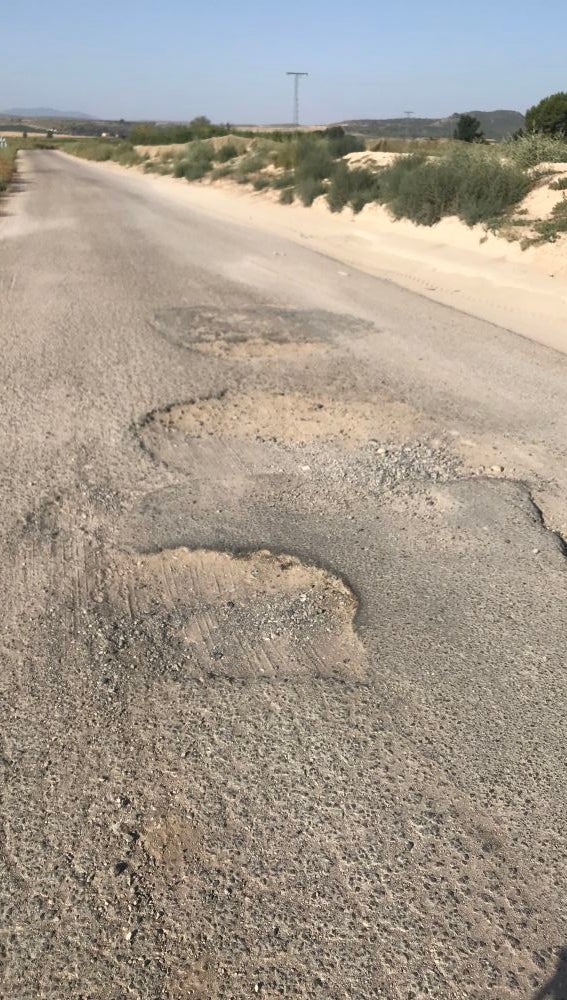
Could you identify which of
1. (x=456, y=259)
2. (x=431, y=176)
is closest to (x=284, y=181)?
(x=431, y=176)

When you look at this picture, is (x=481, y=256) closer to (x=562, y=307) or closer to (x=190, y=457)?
(x=562, y=307)

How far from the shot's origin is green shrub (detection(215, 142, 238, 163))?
4069cm

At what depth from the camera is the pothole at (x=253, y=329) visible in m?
7.82

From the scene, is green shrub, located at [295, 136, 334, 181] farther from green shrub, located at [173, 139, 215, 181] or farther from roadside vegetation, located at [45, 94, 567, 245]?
green shrub, located at [173, 139, 215, 181]

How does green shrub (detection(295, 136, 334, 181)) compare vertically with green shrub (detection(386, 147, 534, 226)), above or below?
above

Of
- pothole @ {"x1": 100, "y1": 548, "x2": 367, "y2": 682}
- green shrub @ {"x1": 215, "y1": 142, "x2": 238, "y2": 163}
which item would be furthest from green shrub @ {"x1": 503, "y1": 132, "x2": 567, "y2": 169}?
green shrub @ {"x1": 215, "y1": 142, "x2": 238, "y2": 163}

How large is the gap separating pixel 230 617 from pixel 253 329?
5438mm

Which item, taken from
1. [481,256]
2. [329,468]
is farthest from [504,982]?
[481,256]

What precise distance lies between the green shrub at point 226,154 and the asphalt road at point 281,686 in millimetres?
37382

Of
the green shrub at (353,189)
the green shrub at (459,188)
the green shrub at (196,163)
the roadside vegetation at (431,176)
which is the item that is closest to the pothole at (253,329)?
the roadside vegetation at (431,176)

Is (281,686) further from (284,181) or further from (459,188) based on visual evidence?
(284,181)

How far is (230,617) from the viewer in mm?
3566

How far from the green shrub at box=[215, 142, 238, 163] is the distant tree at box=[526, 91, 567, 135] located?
1562 centimetres

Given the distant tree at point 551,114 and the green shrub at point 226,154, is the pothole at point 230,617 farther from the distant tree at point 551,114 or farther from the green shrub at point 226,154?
the green shrub at point 226,154
